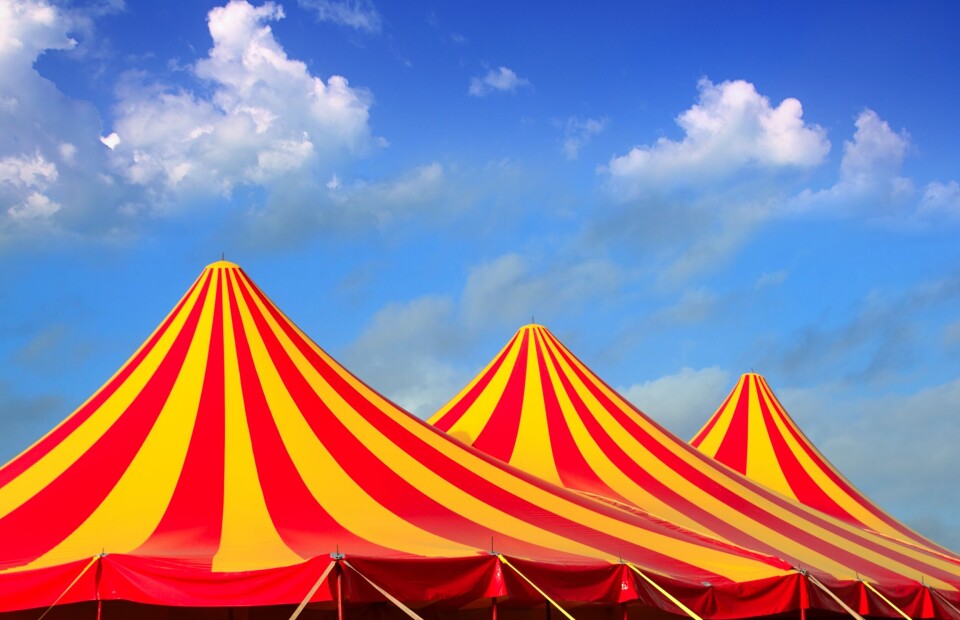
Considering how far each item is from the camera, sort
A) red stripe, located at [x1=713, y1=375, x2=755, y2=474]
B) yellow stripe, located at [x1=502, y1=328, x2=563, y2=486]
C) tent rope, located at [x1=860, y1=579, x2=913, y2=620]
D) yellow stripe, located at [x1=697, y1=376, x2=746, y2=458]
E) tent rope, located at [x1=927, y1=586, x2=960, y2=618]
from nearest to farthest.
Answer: tent rope, located at [x1=860, y1=579, x2=913, y2=620], tent rope, located at [x1=927, y1=586, x2=960, y2=618], yellow stripe, located at [x1=502, y1=328, x2=563, y2=486], red stripe, located at [x1=713, y1=375, x2=755, y2=474], yellow stripe, located at [x1=697, y1=376, x2=746, y2=458]

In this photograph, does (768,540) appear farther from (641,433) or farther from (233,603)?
(233,603)

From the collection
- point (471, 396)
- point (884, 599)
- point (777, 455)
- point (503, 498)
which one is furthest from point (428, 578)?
point (777, 455)

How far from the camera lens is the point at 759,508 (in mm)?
13656

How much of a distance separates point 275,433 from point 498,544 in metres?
2.03

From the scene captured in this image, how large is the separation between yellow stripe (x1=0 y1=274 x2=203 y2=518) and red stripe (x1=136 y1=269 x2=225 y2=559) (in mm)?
543

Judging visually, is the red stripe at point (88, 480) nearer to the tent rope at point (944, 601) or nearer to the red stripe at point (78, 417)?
the red stripe at point (78, 417)

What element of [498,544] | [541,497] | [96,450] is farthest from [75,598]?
[541,497]

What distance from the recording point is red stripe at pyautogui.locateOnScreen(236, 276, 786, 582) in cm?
970

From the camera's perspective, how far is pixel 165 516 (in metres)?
8.89

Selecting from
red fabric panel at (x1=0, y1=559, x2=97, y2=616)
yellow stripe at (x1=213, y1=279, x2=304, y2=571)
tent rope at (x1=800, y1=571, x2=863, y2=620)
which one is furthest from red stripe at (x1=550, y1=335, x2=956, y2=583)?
red fabric panel at (x1=0, y1=559, x2=97, y2=616)

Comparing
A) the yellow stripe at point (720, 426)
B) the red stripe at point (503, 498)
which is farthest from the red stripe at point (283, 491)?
the yellow stripe at point (720, 426)

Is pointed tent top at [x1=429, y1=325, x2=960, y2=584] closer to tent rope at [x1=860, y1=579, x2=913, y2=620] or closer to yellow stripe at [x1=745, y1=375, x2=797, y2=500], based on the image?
tent rope at [x1=860, y1=579, x2=913, y2=620]

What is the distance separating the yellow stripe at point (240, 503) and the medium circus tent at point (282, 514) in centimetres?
2

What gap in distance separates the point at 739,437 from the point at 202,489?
12.9m
